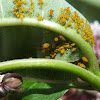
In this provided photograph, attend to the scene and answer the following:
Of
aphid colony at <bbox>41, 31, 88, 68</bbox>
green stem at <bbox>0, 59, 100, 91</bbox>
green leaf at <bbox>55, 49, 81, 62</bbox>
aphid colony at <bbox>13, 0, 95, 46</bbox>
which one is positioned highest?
aphid colony at <bbox>13, 0, 95, 46</bbox>

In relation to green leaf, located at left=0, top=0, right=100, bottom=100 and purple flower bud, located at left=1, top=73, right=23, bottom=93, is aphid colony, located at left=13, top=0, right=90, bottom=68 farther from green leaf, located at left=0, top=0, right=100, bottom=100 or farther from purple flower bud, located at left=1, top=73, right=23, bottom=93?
purple flower bud, located at left=1, top=73, right=23, bottom=93

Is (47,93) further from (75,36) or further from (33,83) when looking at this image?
(75,36)

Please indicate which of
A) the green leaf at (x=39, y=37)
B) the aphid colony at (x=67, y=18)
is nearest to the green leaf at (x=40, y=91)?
the green leaf at (x=39, y=37)

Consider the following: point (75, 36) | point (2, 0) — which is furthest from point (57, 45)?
point (2, 0)

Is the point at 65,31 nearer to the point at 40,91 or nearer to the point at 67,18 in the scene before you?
the point at 67,18

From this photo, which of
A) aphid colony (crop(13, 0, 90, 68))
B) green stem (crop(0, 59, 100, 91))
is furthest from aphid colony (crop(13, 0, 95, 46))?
green stem (crop(0, 59, 100, 91))

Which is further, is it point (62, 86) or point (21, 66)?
point (62, 86)
